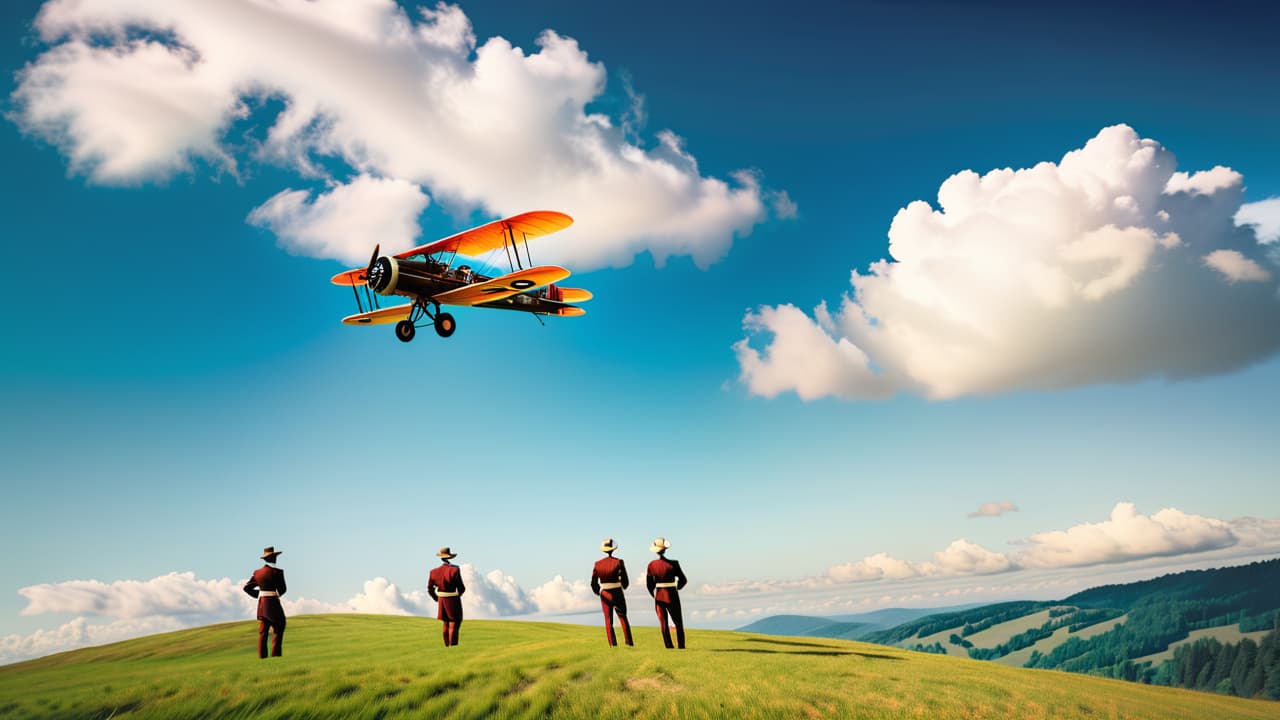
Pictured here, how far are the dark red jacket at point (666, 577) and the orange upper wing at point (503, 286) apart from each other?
37.8 ft

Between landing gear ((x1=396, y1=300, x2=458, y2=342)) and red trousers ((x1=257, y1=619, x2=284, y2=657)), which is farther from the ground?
landing gear ((x1=396, y1=300, x2=458, y2=342))

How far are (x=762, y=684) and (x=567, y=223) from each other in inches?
746

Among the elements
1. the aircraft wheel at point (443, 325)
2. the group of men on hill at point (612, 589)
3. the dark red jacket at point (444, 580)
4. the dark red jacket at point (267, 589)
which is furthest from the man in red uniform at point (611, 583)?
the aircraft wheel at point (443, 325)

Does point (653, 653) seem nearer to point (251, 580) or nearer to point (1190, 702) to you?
point (251, 580)

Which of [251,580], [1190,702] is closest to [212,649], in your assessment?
[251,580]

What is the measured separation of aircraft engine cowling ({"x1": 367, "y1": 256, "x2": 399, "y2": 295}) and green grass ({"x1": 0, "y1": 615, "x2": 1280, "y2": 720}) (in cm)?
1356

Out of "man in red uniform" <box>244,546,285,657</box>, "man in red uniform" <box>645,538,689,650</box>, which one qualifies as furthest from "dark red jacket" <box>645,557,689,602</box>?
"man in red uniform" <box>244,546,285,657</box>

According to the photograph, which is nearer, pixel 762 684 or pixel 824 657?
pixel 762 684

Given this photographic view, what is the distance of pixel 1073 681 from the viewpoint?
22.6 m

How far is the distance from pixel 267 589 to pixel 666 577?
11.9m

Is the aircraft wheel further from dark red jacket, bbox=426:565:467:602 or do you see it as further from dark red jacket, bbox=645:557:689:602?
dark red jacket, bbox=645:557:689:602

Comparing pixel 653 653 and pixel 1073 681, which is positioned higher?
pixel 653 653

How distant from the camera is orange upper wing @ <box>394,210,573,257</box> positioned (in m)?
28.0

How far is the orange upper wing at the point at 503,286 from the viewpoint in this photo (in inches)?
1044
